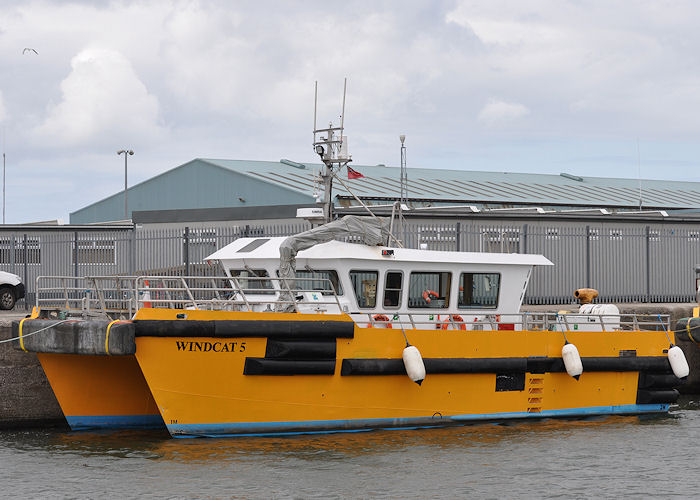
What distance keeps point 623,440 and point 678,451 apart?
35.4 inches

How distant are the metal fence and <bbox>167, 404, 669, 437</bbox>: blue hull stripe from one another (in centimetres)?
573

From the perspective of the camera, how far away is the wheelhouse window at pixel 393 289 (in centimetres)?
1480

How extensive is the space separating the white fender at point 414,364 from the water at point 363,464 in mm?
868

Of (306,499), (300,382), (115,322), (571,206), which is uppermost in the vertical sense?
(571,206)

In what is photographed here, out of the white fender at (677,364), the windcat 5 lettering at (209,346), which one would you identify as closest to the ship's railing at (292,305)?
the windcat 5 lettering at (209,346)

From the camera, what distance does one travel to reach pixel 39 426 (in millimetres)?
15234

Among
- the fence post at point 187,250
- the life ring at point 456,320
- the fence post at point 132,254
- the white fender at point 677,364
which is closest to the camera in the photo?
the life ring at point 456,320

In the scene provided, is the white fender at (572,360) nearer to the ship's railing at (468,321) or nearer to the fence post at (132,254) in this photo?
the ship's railing at (468,321)

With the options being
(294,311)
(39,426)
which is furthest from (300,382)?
(39,426)

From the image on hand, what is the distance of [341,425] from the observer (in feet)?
46.1

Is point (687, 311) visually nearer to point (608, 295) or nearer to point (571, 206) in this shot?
point (608, 295)

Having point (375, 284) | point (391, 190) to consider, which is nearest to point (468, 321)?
point (375, 284)

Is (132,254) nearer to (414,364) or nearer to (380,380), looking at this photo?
(380,380)

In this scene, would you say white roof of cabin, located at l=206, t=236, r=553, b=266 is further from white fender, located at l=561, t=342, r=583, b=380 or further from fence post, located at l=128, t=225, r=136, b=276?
fence post, located at l=128, t=225, r=136, b=276
